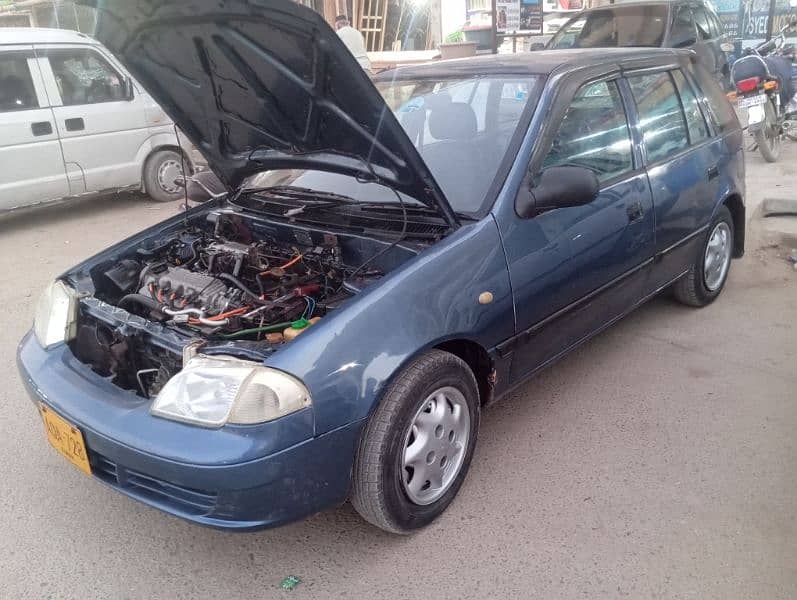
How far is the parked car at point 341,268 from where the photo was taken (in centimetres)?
212

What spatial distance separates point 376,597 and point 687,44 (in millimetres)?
9174

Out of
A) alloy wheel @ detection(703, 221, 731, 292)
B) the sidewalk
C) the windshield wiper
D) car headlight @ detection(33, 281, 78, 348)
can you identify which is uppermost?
the windshield wiper

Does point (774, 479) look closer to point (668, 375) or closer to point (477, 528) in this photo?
point (668, 375)

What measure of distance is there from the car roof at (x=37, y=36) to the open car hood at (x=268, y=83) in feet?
14.1

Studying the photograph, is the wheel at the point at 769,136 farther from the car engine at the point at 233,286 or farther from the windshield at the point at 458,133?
the car engine at the point at 233,286

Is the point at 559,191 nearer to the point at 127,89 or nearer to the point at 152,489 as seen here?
Answer: the point at 152,489

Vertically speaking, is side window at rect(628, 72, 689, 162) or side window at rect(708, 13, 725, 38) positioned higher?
side window at rect(708, 13, 725, 38)

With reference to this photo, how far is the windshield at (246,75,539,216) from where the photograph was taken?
2.84m

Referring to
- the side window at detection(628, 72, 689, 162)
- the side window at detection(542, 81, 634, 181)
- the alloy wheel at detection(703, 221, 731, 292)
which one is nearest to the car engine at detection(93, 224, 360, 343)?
the side window at detection(542, 81, 634, 181)

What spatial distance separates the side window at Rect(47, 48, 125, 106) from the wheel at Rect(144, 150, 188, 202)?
0.74 meters

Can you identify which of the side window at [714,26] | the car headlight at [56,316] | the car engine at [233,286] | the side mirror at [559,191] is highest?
the side window at [714,26]

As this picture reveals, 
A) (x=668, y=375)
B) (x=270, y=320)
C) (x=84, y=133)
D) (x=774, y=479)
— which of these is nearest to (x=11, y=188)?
(x=84, y=133)

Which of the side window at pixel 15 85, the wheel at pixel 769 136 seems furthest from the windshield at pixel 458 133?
the wheel at pixel 769 136

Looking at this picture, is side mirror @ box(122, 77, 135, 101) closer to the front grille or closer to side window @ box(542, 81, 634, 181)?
side window @ box(542, 81, 634, 181)
